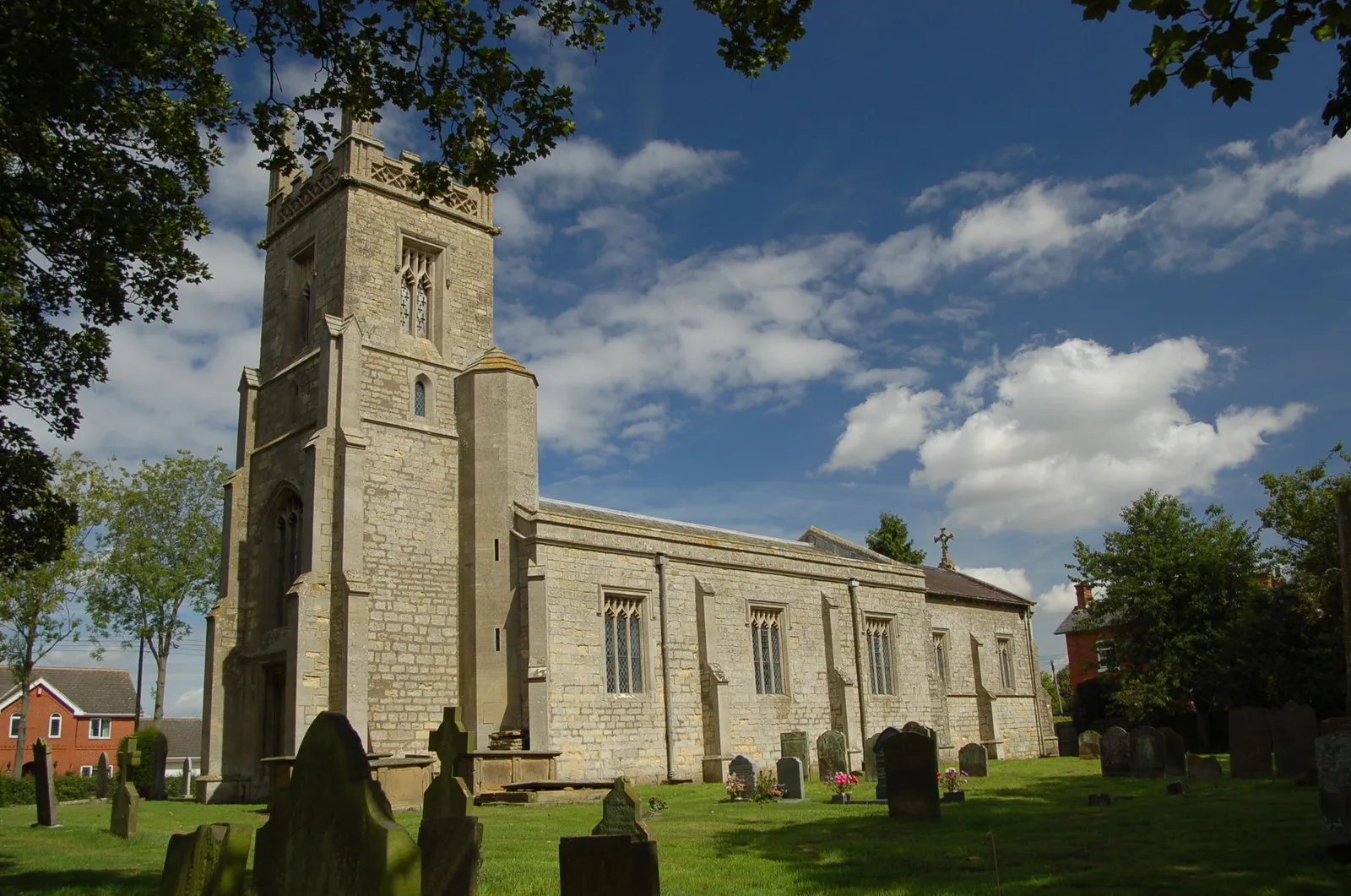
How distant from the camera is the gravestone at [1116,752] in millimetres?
21000

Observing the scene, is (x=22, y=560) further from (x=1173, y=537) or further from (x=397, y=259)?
(x=1173, y=537)

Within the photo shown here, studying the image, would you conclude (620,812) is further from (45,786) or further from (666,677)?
(666,677)

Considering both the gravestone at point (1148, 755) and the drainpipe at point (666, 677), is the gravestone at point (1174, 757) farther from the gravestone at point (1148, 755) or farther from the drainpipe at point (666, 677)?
the drainpipe at point (666, 677)

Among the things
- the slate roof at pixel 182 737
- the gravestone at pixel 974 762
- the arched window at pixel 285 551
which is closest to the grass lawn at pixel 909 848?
the arched window at pixel 285 551

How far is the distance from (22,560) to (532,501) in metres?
11.1

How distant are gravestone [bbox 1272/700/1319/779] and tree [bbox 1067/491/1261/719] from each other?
13405 mm

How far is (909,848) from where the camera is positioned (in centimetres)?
1043

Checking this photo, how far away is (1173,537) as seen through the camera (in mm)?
34469

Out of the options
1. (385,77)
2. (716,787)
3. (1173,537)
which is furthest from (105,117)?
(1173,537)

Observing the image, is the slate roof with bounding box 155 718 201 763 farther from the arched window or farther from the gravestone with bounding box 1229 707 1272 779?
the gravestone with bounding box 1229 707 1272 779

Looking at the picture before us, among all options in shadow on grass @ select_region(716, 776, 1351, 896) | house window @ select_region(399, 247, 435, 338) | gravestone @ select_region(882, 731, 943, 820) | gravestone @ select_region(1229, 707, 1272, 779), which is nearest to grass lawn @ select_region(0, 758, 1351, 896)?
shadow on grass @ select_region(716, 776, 1351, 896)

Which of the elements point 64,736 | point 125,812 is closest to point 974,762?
point 125,812

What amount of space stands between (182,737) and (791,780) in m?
55.4

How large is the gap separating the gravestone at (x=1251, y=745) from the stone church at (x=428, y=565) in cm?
1051
